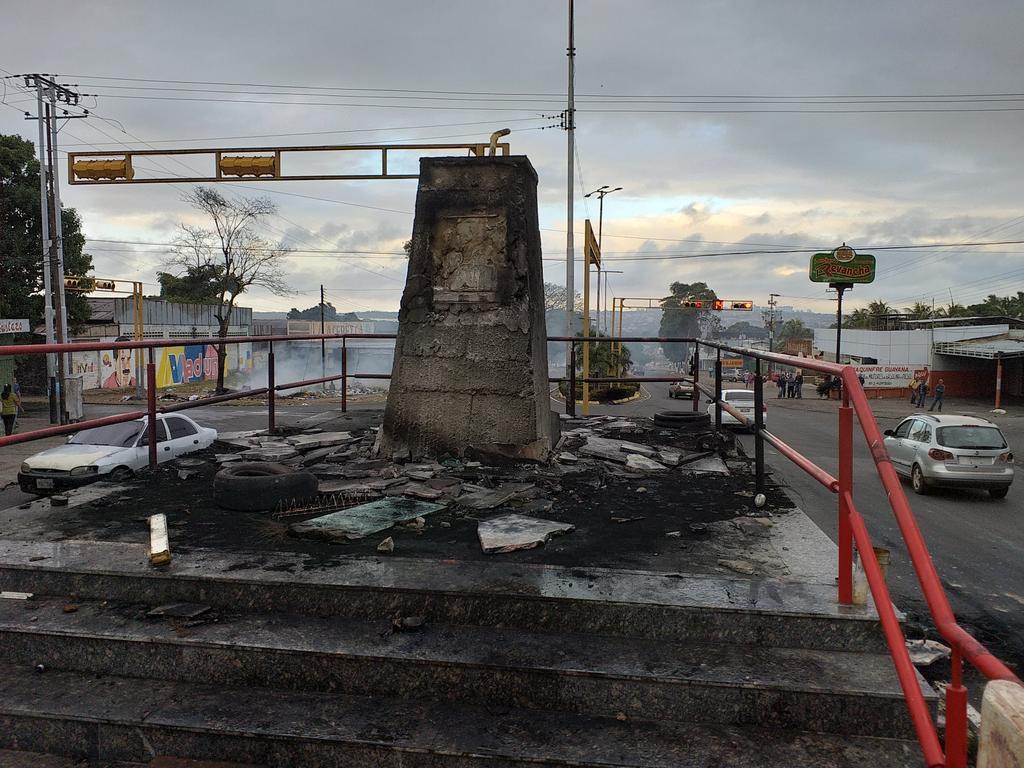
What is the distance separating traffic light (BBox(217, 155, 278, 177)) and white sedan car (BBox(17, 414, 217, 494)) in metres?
5.77

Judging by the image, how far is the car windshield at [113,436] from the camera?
1084 centimetres

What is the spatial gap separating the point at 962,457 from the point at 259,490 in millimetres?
13351

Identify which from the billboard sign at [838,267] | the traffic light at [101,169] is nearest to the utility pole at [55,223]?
the traffic light at [101,169]

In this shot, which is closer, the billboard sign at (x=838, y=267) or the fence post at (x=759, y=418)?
the fence post at (x=759, y=418)

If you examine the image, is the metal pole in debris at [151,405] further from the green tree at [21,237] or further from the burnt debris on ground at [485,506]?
the green tree at [21,237]

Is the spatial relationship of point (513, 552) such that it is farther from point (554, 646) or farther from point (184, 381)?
point (184, 381)

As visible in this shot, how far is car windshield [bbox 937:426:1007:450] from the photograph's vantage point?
1324cm

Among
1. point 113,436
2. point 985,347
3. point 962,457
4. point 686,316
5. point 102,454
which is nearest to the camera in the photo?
point 102,454

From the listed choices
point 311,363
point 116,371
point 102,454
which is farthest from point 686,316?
point 102,454

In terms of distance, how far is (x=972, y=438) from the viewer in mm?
13383

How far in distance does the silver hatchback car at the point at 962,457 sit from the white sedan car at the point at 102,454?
511 inches

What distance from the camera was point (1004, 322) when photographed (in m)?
44.8

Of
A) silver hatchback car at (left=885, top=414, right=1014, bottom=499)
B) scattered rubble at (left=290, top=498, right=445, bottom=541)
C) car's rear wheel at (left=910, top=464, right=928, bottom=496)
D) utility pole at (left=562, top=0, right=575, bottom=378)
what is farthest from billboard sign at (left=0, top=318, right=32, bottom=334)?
silver hatchback car at (left=885, top=414, right=1014, bottom=499)

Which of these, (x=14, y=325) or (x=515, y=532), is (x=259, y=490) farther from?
(x=14, y=325)
